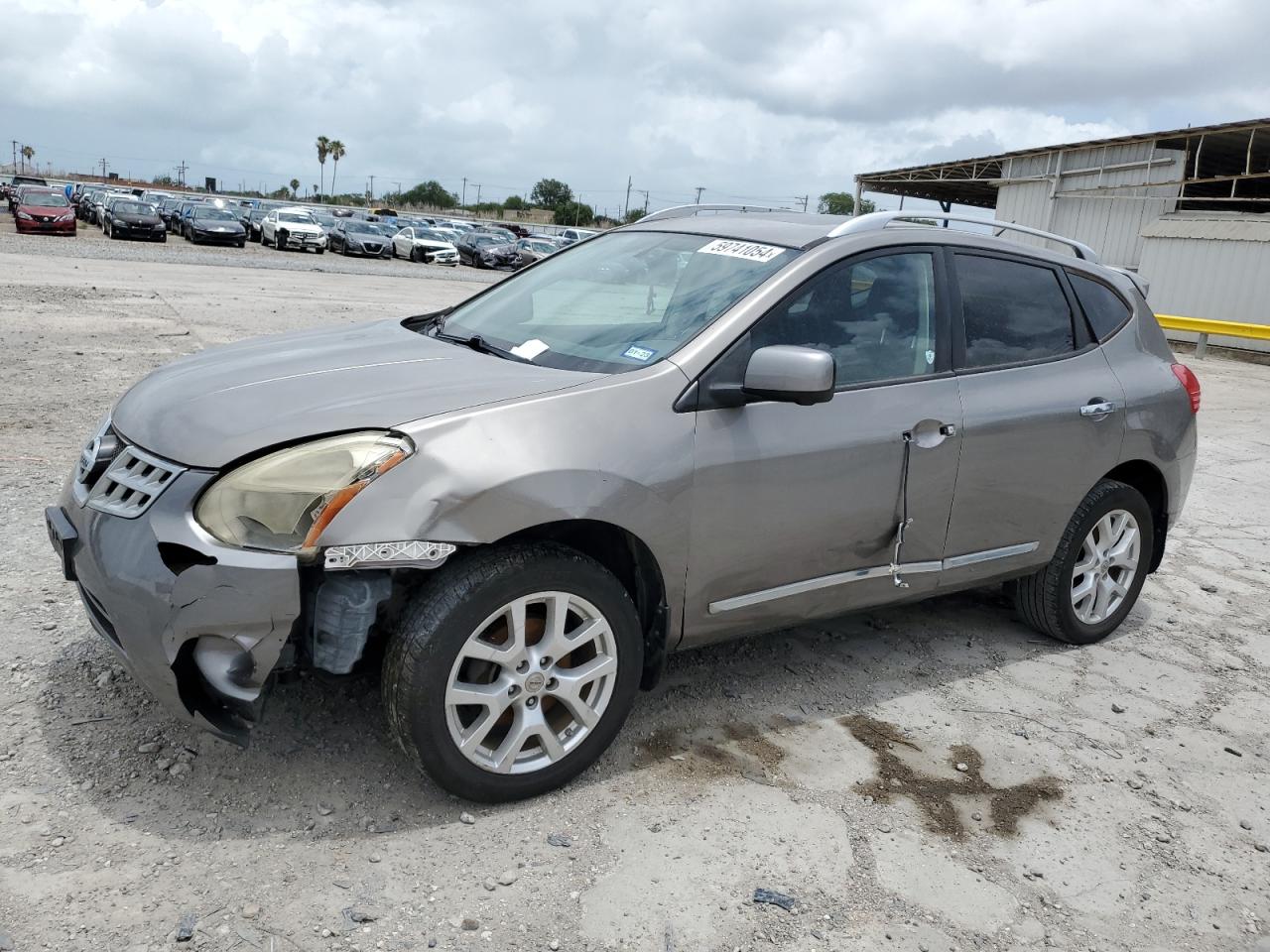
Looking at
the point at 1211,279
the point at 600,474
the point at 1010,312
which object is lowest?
the point at 600,474

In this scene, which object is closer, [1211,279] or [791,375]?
[791,375]

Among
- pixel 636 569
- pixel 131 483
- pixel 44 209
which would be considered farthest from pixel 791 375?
pixel 44 209

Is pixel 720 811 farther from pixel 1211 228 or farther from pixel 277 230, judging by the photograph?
pixel 277 230

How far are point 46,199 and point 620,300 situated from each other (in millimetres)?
34711

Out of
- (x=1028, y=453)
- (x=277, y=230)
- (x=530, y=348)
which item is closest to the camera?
(x=530, y=348)

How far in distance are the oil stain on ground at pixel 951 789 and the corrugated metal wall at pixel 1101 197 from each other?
80.2 feet

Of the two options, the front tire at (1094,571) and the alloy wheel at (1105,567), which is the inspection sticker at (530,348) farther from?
the alloy wheel at (1105,567)

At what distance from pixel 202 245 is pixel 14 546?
1255 inches

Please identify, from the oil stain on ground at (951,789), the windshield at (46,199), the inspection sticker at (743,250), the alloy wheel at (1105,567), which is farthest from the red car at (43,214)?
the oil stain on ground at (951,789)

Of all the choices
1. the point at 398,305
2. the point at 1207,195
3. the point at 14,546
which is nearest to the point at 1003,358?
the point at 14,546

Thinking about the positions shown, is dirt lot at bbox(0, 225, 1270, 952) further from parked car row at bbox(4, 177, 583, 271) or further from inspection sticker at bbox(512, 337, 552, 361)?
parked car row at bbox(4, 177, 583, 271)

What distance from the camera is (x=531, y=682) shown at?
300 cm

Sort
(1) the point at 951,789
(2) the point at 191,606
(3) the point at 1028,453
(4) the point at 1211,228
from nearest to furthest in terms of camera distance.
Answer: (2) the point at 191,606
(1) the point at 951,789
(3) the point at 1028,453
(4) the point at 1211,228

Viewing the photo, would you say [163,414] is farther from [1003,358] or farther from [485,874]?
[1003,358]
